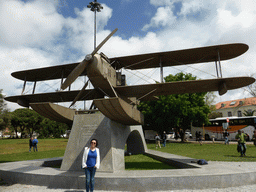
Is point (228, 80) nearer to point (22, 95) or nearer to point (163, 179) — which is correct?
point (163, 179)

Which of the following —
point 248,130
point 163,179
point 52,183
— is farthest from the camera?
point 248,130

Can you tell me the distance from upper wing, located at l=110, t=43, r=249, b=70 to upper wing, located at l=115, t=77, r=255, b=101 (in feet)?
5.70

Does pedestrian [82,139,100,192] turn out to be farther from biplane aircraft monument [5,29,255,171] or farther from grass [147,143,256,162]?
grass [147,143,256,162]

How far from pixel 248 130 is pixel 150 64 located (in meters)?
27.9

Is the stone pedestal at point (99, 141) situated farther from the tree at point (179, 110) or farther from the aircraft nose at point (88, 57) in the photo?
the tree at point (179, 110)

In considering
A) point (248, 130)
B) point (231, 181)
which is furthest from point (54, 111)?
point (248, 130)

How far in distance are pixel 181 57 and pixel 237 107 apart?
5752 centimetres

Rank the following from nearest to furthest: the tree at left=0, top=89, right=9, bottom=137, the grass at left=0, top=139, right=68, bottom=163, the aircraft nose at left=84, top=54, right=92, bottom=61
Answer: the aircraft nose at left=84, top=54, right=92, bottom=61
the grass at left=0, top=139, right=68, bottom=163
the tree at left=0, top=89, right=9, bottom=137

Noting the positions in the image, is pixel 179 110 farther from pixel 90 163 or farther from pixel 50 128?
pixel 50 128

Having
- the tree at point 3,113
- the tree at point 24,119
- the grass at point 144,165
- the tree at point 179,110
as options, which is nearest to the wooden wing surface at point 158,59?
the grass at point 144,165

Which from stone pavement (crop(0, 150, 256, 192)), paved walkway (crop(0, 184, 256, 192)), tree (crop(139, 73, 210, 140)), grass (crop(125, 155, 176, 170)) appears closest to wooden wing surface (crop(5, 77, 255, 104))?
grass (crop(125, 155, 176, 170))

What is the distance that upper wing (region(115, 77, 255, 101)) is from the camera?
9.63m

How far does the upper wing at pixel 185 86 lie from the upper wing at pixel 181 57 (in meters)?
1.74

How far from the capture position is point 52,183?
275 inches
